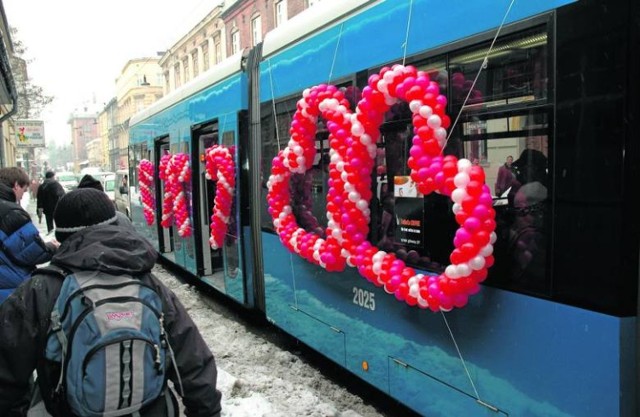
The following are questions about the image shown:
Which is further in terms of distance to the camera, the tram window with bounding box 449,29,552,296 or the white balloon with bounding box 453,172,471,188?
the white balloon with bounding box 453,172,471,188

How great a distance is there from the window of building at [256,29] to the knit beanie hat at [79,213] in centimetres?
2746

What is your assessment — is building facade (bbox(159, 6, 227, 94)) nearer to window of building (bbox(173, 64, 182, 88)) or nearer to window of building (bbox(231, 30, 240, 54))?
window of building (bbox(173, 64, 182, 88))

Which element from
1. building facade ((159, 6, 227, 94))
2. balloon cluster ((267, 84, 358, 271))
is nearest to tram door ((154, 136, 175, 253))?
balloon cluster ((267, 84, 358, 271))

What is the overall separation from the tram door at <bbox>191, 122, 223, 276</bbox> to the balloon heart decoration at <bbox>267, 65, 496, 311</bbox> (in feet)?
10.7

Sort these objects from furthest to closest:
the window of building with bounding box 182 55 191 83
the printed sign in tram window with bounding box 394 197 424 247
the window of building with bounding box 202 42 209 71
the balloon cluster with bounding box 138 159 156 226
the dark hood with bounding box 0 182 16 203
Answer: the window of building with bounding box 182 55 191 83 < the window of building with bounding box 202 42 209 71 < the balloon cluster with bounding box 138 159 156 226 < the dark hood with bounding box 0 182 16 203 < the printed sign in tram window with bounding box 394 197 424 247

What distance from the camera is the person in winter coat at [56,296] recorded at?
195 centimetres

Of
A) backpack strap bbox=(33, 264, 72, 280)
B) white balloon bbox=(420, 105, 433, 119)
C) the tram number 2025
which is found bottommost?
the tram number 2025

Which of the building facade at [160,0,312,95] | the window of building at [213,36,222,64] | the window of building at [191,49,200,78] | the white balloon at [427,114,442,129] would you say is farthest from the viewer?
the window of building at [191,49,200,78]

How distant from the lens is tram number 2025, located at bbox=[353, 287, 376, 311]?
13.3 ft

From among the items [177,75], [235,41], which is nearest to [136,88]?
[177,75]

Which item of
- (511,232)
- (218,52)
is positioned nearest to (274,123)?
(511,232)

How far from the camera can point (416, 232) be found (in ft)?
11.4

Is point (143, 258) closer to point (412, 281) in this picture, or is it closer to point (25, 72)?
point (412, 281)

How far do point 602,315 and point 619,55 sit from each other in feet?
3.53
